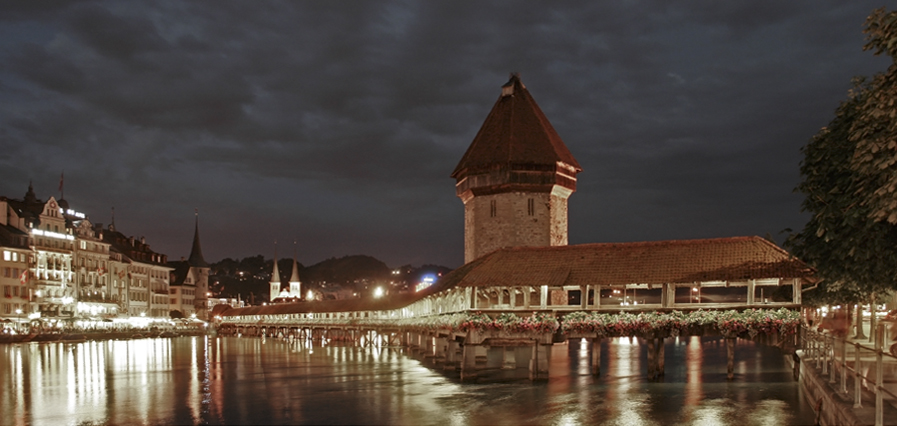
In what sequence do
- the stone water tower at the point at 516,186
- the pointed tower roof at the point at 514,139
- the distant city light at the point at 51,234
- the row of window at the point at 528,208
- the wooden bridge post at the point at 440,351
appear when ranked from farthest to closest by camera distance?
1. the distant city light at the point at 51,234
2. the pointed tower roof at the point at 514,139
3. the row of window at the point at 528,208
4. the stone water tower at the point at 516,186
5. the wooden bridge post at the point at 440,351

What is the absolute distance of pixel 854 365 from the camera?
676 inches

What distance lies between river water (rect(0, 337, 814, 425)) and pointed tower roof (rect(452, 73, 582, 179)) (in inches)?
475

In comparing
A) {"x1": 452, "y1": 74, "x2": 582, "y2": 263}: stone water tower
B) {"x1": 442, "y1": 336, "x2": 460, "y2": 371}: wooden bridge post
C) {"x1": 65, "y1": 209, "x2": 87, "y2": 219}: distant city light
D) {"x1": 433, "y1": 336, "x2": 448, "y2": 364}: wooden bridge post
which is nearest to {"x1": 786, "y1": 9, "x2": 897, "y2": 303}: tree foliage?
{"x1": 442, "y1": 336, "x2": 460, "y2": 371}: wooden bridge post

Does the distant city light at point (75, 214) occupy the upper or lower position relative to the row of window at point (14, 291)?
upper

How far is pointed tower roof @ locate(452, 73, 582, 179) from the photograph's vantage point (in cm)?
4947

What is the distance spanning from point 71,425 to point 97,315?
90.1 metres

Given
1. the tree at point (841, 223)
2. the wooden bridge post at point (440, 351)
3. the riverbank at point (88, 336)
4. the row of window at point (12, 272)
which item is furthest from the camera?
the row of window at point (12, 272)

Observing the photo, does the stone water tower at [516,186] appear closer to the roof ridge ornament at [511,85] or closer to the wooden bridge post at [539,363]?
the roof ridge ornament at [511,85]

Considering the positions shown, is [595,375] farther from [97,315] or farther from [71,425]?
[97,315]

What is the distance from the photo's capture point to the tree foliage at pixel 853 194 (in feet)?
52.0

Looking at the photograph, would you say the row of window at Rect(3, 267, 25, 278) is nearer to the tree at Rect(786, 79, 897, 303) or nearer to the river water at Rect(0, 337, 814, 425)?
the river water at Rect(0, 337, 814, 425)

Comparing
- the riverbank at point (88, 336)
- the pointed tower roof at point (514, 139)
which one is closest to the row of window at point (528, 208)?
the pointed tower roof at point (514, 139)

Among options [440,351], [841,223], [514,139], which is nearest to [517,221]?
[514,139]

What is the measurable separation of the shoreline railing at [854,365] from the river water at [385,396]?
1.96m
